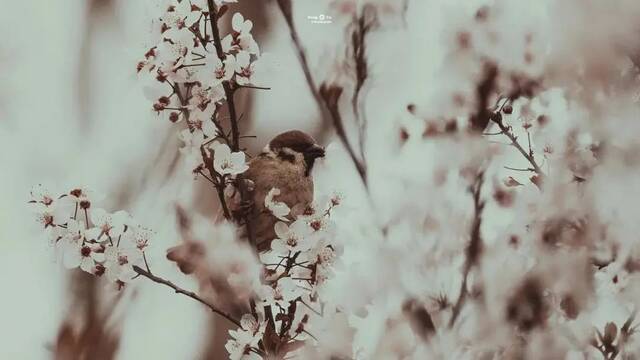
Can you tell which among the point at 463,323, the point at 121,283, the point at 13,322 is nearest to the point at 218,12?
the point at 121,283

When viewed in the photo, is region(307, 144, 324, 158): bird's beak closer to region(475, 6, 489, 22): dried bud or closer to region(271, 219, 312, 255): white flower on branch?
region(271, 219, 312, 255): white flower on branch

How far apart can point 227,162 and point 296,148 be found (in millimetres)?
115

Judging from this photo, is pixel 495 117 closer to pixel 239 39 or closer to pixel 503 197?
pixel 503 197

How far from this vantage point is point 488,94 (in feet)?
3.86

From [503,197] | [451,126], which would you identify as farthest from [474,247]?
[451,126]

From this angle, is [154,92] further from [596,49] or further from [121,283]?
[596,49]

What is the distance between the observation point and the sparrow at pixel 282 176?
102 cm

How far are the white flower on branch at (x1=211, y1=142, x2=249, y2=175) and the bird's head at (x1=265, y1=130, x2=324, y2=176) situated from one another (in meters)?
0.06

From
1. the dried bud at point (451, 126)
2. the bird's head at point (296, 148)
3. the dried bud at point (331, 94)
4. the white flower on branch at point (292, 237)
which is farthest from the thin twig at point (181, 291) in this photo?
the dried bud at point (451, 126)

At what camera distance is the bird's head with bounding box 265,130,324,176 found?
3.45ft

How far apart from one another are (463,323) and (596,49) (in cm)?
52

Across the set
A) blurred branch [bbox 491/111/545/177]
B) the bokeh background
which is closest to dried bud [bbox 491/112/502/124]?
blurred branch [bbox 491/111/545/177]

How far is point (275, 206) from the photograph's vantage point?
3.26 ft

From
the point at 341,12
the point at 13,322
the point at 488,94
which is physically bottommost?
the point at 13,322
